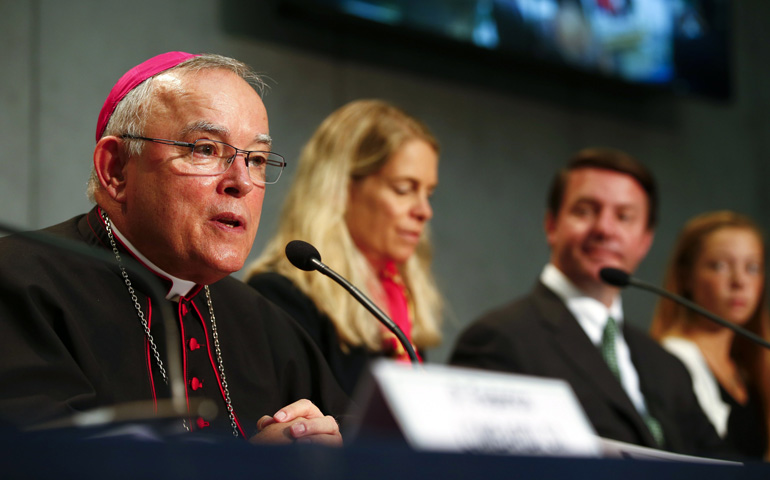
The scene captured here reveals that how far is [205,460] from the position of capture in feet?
2.68

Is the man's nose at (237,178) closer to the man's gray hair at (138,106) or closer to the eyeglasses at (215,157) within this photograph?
the eyeglasses at (215,157)

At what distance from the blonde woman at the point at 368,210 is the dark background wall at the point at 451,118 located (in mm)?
392

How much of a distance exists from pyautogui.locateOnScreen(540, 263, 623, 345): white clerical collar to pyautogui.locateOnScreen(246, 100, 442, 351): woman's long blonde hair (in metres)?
0.51

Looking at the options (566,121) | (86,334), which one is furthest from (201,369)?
(566,121)

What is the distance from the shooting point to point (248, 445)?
2.76 feet

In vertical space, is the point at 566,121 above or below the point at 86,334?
above

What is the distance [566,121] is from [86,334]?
4.49 m

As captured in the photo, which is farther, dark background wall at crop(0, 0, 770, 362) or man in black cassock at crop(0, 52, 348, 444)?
dark background wall at crop(0, 0, 770, 362)

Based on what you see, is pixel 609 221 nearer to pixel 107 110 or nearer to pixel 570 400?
pixel 107 110

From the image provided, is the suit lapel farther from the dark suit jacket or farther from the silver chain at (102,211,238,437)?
the silver chain at (102,211,238,437)

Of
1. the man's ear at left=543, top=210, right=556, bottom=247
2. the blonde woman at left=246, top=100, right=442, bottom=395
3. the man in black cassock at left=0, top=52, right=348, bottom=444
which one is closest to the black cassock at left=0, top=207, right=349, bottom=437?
the man in black cassock at left=0, top=52, right=348, bottom=444

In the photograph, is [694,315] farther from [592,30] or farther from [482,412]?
[482,412]

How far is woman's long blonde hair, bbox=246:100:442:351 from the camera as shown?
277 centimetres

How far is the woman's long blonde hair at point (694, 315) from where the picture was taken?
4.18 m
